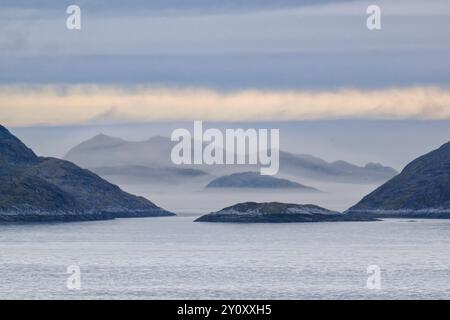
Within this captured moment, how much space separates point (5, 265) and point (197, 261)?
28584mm

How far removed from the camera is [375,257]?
18950 cm

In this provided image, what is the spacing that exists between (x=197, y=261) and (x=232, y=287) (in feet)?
167

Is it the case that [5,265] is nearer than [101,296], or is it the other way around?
[101,296]

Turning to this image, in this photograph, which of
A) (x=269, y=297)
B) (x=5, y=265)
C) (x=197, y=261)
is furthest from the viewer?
(x=197, y=261)

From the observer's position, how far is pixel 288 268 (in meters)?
157

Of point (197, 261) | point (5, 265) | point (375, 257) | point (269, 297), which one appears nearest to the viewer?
point (269, 297)

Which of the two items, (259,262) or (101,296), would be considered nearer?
(101,296)
